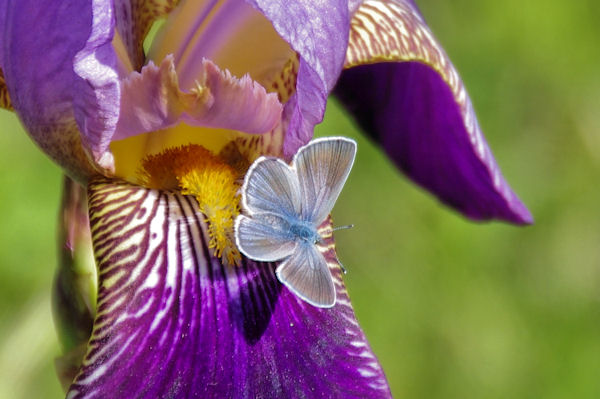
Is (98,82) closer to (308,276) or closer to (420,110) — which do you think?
(308,276)

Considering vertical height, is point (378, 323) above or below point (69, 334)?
below

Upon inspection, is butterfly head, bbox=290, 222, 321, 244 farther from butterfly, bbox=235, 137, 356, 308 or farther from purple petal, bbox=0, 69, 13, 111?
purple petal, bbox=0, 69, 13, 111

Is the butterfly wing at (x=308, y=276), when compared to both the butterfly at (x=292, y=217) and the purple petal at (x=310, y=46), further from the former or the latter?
the purple petal at (x=310, y=46)

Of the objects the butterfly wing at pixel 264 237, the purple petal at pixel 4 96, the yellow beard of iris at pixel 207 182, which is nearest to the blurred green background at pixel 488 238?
the purple petal at pixel 4 96

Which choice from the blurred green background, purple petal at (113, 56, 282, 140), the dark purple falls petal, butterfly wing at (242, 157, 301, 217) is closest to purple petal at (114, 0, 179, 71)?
purple petal at (113, 56, 282, 140)

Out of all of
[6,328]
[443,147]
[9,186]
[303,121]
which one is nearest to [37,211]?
[9,186]

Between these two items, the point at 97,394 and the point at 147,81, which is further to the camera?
the point at 147,81

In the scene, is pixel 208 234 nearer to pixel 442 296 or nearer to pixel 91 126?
pixel 91 126
